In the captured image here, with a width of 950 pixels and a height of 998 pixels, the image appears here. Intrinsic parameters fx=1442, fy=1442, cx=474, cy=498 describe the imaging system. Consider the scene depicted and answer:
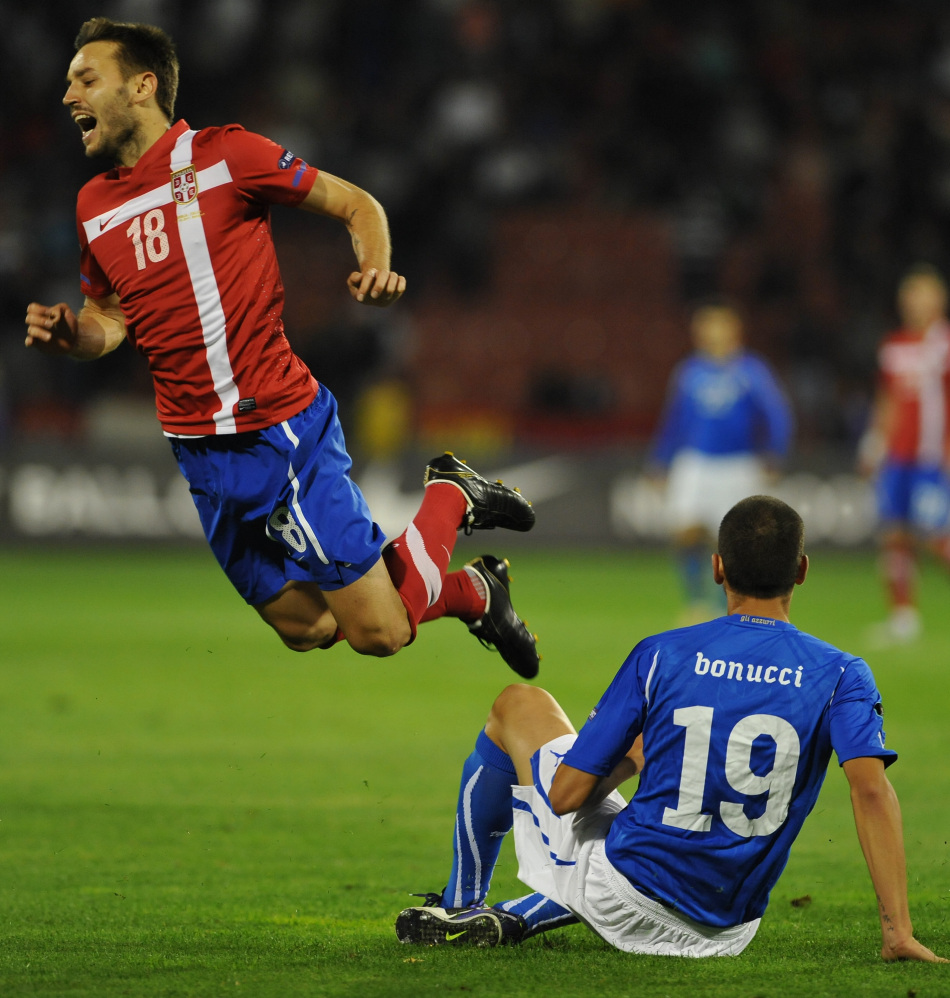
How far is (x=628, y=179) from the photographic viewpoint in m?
19.0

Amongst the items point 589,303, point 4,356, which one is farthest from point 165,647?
point 589,303

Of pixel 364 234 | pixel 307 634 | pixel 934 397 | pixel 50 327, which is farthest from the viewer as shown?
pixel 934 397

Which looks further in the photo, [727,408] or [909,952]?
[727,408]

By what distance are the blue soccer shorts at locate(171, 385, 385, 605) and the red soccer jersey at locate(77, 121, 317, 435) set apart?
0.06 m

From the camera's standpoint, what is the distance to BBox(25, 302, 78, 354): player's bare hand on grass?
404cm

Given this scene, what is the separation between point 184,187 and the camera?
12.9 feet

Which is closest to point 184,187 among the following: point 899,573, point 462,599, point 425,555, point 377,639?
point 425,555

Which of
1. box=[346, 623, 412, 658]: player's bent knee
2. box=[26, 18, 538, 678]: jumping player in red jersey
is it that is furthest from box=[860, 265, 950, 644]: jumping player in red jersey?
box=[26, 18, 538, 678]: jumping player in red jersey

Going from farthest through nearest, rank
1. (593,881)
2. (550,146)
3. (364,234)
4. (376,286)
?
(550,146) < (364,234) < (376,286) < (593,881)

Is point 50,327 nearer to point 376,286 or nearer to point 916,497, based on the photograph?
→ point 376,286

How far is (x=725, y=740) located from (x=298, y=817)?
8.58ft

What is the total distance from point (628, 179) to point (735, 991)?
16.8 metres

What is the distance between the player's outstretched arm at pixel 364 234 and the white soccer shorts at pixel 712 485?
7.56m

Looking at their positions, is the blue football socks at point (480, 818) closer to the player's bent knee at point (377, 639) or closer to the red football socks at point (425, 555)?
the player's bent knee at point (377, 639)
